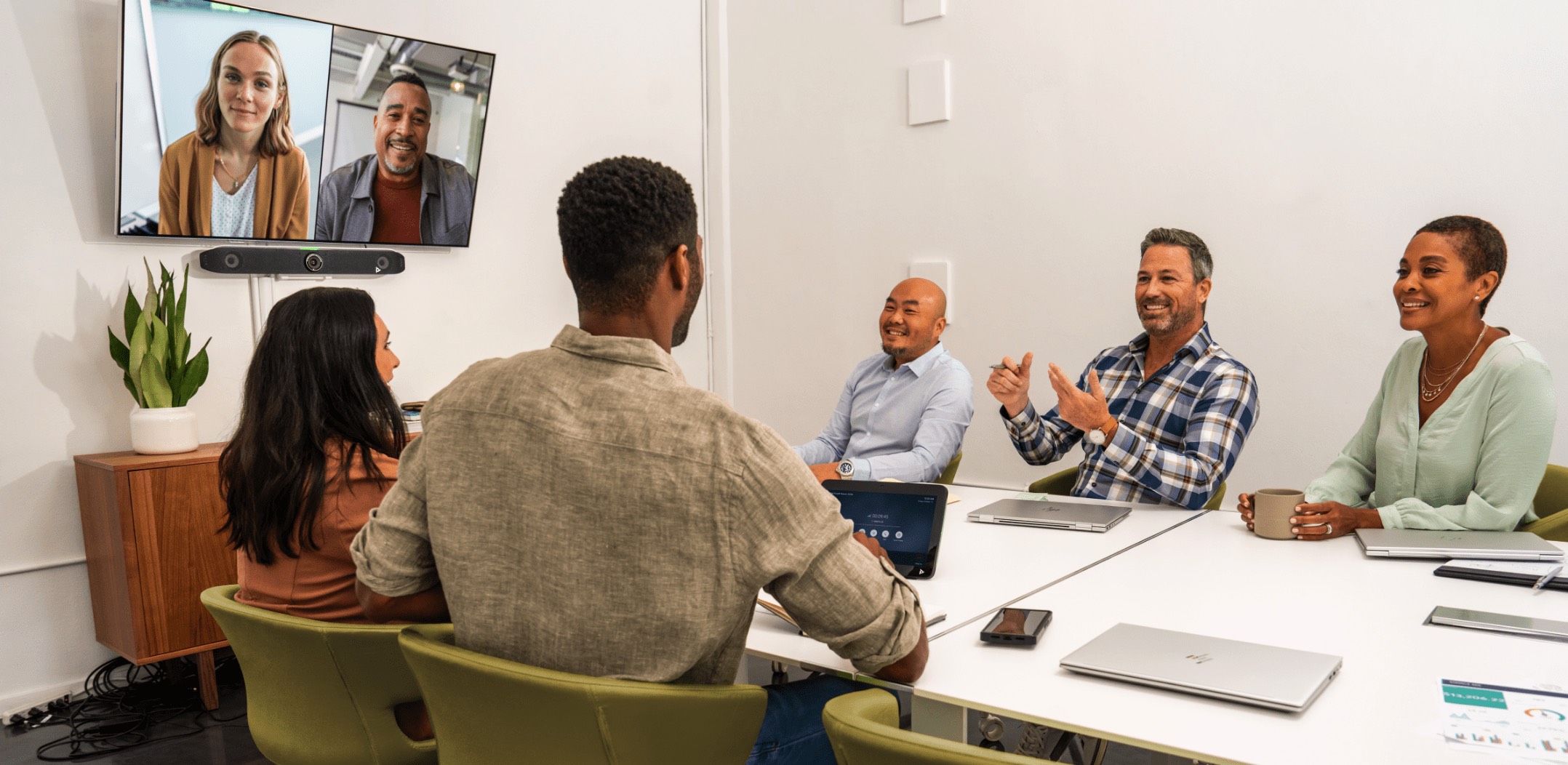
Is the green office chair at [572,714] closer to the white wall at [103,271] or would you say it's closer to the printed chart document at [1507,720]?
the printed chart document at [1507,720]

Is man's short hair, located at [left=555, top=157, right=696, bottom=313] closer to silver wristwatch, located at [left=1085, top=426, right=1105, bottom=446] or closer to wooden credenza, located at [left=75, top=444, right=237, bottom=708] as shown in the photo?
silver wristwatch, located at [left=1085, top=426, right=1105, bottom=446]

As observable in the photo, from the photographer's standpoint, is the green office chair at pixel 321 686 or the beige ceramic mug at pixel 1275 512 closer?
the green office chair at pixel 321 686

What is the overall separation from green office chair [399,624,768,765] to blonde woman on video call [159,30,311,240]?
3.13m

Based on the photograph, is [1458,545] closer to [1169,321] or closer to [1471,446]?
[1471,446]

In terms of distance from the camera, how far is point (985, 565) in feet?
7.09

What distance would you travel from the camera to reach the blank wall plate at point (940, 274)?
504 centimetres

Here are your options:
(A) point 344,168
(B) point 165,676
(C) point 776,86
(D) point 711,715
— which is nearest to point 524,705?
(D) point 711,715

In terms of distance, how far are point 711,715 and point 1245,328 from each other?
3.55m

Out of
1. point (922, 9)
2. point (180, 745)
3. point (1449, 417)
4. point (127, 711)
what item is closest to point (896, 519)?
point (1449, 417)

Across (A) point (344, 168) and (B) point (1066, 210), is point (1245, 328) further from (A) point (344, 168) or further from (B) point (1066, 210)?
(A) point (344, 168)

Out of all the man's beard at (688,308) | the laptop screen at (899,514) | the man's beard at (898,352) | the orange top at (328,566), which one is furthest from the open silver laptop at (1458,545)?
the orange top at (328,566)

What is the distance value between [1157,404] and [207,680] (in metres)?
3.27

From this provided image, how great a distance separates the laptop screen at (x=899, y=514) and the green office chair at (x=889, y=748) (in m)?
0.81

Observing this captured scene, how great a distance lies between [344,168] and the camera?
14.3 ft
